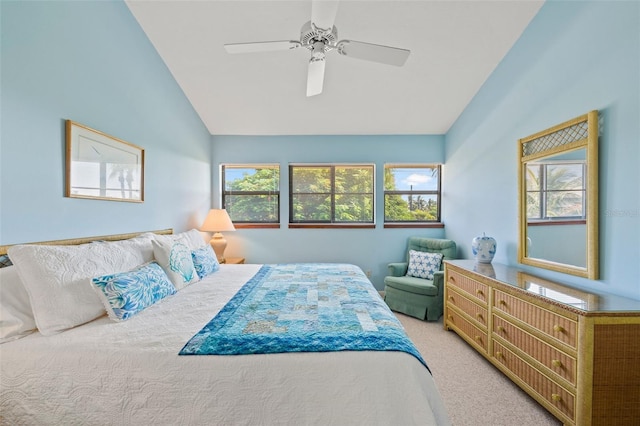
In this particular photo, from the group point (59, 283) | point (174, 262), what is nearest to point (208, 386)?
point (59, 283)

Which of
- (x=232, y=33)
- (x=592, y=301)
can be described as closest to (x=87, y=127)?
(x=232, y=33)

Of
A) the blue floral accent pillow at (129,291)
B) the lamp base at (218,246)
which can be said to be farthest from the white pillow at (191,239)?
the blue floral accent pillow at (129,291)

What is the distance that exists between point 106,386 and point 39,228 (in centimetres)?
119

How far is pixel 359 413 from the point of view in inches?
42.9

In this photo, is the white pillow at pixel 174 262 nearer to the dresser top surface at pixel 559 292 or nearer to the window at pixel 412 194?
the dresser top surface at pixel 559 292

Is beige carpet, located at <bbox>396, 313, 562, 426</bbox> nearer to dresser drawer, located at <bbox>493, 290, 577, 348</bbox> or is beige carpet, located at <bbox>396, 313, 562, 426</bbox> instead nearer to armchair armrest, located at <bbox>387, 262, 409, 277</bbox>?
dresser drawer, located at <bbox>493, 290, 577, 348</bbox>

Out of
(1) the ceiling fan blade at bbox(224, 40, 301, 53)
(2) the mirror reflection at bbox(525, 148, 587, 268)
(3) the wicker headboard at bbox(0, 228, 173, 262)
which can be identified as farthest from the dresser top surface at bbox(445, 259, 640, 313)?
(3) the wicker headboard at bbox(0, 228, 173, 262)

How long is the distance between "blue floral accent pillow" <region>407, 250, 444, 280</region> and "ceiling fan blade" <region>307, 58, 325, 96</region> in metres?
2.46

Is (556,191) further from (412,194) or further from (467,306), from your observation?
(412,194)

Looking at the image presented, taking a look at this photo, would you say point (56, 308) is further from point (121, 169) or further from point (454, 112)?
point (454, 112)

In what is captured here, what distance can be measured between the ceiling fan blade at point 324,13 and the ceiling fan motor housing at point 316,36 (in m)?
0.04

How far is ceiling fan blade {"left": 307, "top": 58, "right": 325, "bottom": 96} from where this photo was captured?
2.19 metres

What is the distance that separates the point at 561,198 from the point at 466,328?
4.58 ft

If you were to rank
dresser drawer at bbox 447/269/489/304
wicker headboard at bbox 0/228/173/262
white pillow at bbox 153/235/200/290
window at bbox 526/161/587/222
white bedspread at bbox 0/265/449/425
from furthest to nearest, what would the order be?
1. dresser drawer at bbox 447/269/489/304
2. white pillow at bbox 153/235/200/290
3. window at bbox 526/161/587/222
4. wicker headboard at bbox 0/228/173/262
5. white bedspread at bbox 0/265/449/425
